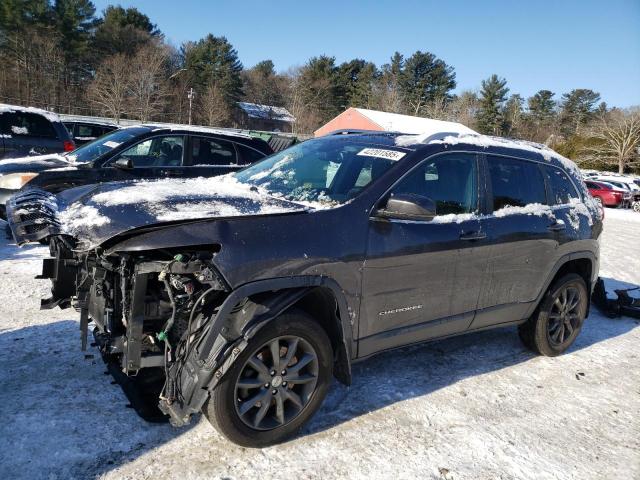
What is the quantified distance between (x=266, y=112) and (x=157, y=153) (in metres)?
69.7

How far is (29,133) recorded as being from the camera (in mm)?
9023

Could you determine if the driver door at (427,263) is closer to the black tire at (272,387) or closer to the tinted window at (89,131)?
the black tire at (272,387)

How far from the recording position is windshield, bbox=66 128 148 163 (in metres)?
6.92

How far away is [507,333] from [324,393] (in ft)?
10.1

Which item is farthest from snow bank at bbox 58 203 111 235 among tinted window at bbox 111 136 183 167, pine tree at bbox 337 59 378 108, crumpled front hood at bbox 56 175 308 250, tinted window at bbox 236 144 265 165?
pine tree at bbox 337 59 378 108

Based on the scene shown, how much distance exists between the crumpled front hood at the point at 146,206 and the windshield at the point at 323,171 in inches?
9.4

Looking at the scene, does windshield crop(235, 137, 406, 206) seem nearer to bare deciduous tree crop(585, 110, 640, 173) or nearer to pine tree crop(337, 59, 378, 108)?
bare deciduous tree crop(585, 110, 640, 173)

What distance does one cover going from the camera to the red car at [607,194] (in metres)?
28.8

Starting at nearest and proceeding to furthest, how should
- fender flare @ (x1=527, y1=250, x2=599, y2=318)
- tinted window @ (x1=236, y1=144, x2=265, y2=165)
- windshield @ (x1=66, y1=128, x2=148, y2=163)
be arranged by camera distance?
fender flare @ (x1=527, y1=250, x2=599, y2=318) → windshield @ (x1=66, y1=128, x2=148, y2=163) → tinted window @ (x1=236, y1=144, x2=265, y2=165)

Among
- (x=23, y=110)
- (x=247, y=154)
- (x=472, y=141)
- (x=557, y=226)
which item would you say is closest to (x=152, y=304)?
(x=472, y=141)

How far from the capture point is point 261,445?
2924mm

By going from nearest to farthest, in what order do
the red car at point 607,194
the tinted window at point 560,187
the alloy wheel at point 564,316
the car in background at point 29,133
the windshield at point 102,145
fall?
the tinted window at point 560,187
the alloy wheel at point 564,316
the windshield at point 102,145
the car in background at point 29,133
the red car at point 607,194

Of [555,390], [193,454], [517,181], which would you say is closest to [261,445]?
[193,454]

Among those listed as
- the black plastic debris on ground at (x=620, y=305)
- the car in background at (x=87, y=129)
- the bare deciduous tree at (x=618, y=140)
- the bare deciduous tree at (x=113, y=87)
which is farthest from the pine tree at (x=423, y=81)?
the black plastic debris on ground at (x=620, y=305)
